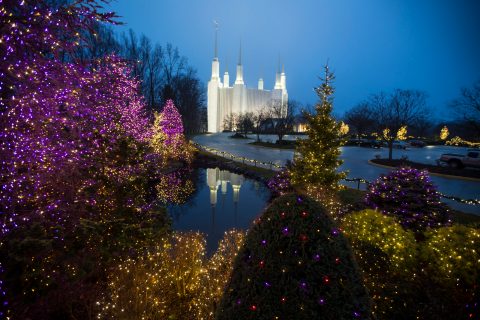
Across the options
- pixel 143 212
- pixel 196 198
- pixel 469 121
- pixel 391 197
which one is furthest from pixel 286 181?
pixel 469 121

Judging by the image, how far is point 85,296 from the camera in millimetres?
5254

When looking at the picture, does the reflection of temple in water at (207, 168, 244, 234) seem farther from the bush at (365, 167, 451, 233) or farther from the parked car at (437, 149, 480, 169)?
the parked car at (437, 149, 480, 169)

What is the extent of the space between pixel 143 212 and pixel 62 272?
2.40 meters

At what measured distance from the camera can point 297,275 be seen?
2582 mm

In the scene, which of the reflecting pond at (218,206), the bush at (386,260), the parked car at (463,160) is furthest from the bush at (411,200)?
the parked car at (463,160)

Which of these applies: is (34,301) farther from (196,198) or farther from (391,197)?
(196,198)

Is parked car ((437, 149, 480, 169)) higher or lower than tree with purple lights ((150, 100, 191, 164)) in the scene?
lower

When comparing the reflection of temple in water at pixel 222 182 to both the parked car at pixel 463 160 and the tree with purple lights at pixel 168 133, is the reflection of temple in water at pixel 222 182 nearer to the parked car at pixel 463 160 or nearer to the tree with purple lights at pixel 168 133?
the tree with purple lights at pixel 168 133

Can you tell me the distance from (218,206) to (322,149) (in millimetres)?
5856

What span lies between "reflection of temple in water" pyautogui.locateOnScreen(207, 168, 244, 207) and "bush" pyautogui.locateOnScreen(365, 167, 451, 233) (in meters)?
8.44

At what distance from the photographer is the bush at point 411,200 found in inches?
307

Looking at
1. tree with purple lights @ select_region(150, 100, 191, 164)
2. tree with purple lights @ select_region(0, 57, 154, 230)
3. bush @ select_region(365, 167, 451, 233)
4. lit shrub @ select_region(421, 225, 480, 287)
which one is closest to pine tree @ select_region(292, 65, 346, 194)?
bush @ select_region(365, 167, 451, 233)

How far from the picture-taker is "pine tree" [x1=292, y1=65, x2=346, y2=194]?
13.6 m

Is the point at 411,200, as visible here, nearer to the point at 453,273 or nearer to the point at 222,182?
the point at 453,273
